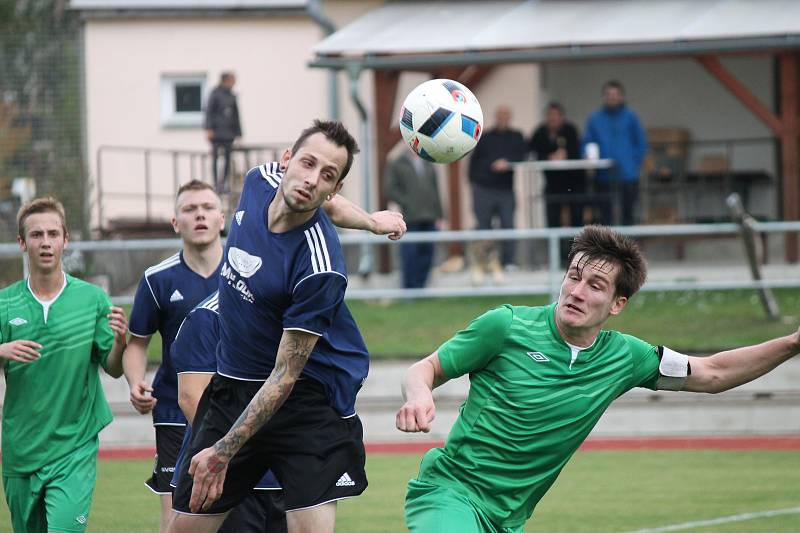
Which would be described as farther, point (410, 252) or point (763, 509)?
point (410, 252)

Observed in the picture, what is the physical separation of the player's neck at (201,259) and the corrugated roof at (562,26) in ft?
30.9

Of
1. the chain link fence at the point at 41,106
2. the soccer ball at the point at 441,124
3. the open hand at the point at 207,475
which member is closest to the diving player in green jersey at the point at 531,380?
the open hand at the point at 207,475

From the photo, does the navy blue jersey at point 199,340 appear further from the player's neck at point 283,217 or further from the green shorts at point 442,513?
the green shorts at point 442,513

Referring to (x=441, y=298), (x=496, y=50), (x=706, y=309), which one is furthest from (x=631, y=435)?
(x=496, y=50)

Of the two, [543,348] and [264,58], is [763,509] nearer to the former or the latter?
[543,348]

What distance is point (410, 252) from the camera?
14484mm

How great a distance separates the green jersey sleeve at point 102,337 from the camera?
7.05 metres

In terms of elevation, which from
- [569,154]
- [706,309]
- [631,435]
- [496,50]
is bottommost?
[631,435]

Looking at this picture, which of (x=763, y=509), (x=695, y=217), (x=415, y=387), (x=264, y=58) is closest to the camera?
(x=415, y=387)

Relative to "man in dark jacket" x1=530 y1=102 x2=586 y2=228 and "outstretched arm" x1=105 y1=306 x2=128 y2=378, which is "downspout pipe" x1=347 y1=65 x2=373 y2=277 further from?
"outstretched arm" x1=105 y1=306 x2=128 y2=378

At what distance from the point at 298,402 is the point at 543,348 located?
99cm

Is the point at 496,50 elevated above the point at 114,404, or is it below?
above

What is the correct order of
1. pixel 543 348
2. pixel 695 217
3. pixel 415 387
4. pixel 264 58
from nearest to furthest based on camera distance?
pixel 415 387 < pixel 543 348 < pixel 695 217 < pixel 264 58

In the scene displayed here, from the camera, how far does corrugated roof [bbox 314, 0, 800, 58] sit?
15.6 m
